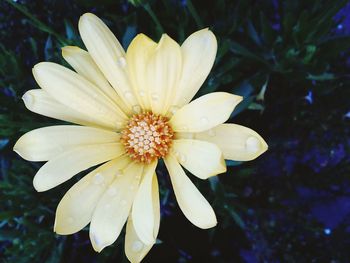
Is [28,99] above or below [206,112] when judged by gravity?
above

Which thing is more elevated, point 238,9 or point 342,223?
point 238,9

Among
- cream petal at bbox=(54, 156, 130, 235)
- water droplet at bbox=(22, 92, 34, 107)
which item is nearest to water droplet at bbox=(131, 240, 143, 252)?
cream petal at bbox=(54, 156, 130, 235)

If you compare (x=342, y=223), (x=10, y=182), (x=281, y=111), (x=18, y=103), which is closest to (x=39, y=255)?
(x=10, y=182)

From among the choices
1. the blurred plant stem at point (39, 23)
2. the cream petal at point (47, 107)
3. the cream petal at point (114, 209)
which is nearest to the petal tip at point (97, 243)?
the cream petal at point (114, 209)

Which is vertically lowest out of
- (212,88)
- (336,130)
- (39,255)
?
(336,130)

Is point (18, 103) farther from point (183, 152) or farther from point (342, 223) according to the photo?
point (342, 223)

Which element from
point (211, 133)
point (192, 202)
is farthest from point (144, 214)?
point (211, 133)

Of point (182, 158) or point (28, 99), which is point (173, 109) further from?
point (28, 99)
